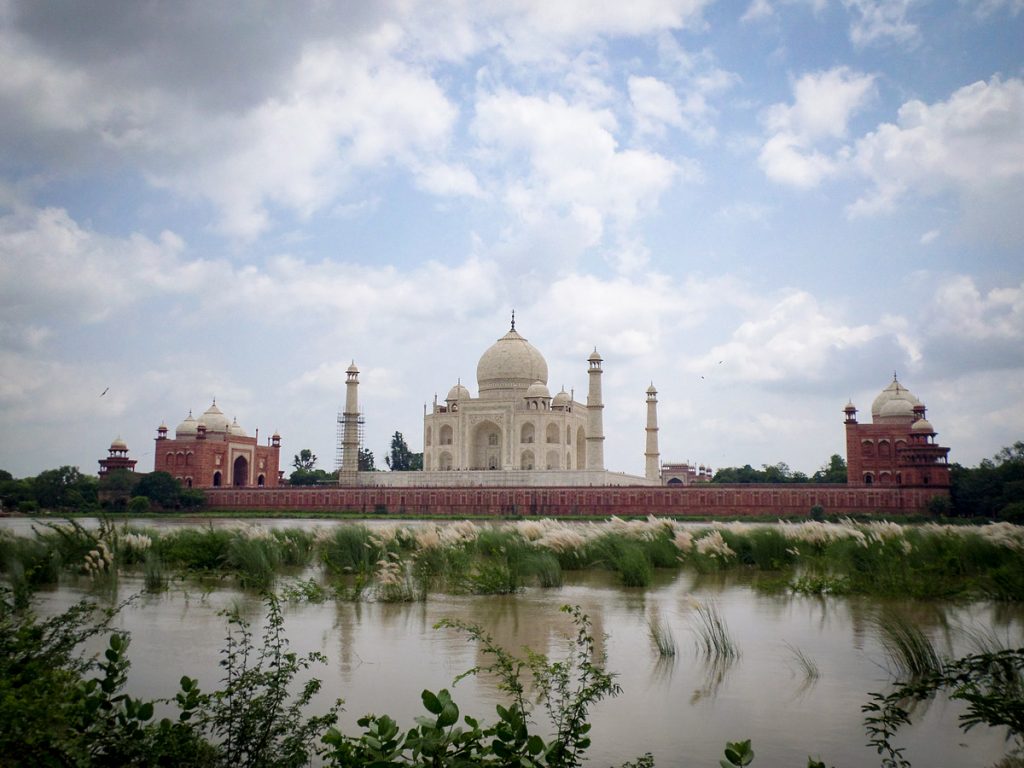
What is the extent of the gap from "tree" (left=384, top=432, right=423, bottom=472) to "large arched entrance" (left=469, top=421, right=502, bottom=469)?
13202 mm

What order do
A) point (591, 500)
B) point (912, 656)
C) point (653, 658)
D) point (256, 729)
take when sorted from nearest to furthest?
point (256, 729), point (912, 656), point (653, 658), point (591, 500)

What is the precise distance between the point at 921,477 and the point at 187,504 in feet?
101

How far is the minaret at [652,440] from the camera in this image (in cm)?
4738

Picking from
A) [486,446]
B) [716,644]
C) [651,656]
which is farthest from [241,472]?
[716,644]

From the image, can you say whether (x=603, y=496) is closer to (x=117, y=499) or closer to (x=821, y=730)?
(x=117, y=499)

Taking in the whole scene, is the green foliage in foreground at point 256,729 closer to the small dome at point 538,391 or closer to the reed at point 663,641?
the reed at point 663,641

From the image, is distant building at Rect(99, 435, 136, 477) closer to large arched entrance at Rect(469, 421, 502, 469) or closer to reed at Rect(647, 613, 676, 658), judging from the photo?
large arched entrance at Rect(469, 421, 502, 469)

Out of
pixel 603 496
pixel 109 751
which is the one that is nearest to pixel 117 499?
pixel 603 496

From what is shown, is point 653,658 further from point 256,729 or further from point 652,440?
point 652,440

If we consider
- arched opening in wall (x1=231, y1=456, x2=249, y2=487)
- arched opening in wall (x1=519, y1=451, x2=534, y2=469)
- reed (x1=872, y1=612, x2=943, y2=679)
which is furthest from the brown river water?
arched opening in wall (x1=231, y1=456, x2=249, y2=487)

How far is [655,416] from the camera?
4806cm

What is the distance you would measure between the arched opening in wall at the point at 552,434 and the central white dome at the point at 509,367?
11.2 ft

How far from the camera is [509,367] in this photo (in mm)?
47969

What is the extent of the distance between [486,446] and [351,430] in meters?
7.13
